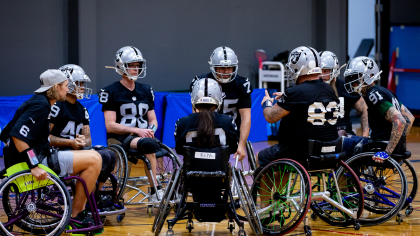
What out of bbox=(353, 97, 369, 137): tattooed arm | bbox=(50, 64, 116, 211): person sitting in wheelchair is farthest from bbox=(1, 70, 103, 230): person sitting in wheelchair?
bbox=(353, 97, 369, 137): tattooed arm

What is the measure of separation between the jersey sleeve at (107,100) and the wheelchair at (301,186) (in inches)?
64.1

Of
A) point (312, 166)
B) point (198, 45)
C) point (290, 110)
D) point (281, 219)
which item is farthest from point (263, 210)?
point (198, 45)

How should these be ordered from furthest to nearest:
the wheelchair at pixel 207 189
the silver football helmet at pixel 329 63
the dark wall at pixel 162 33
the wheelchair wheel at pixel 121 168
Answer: the dark wall at pixel 162 33 → the silver football helmet at pixel 329 63 → the wheelchair wheel at pixel 121 168 → the wheelchair at pixel 207 189

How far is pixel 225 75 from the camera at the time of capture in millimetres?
5027

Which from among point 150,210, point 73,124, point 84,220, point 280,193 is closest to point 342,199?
point 280,193

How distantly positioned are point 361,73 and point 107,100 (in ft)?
7.67

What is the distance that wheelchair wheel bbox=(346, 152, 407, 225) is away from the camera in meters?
4.60

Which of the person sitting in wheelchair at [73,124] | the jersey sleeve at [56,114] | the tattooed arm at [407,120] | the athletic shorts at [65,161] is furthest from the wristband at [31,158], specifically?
the tattooed arm at [407,120]

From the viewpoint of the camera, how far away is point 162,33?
412 inches

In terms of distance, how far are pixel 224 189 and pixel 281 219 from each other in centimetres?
55

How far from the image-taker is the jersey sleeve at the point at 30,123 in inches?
150

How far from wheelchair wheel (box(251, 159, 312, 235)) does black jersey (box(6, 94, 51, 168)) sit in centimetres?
166

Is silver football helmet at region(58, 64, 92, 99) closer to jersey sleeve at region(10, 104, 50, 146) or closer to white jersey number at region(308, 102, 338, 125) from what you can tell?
jersey sleeve at region(10, 104, 50, 146)

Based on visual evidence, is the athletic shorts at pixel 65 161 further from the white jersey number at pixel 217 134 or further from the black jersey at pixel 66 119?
the white jersey number at pixel 217 134
